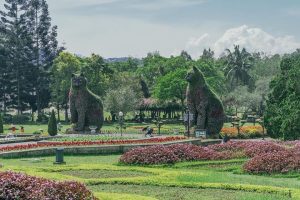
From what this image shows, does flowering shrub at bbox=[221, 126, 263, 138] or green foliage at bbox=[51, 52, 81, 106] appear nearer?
flowering shrub at bbox=[221, 126, 263, 138]

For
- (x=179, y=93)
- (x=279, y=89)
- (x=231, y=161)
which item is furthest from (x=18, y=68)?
(x=231, y=161)

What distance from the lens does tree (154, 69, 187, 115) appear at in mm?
69062

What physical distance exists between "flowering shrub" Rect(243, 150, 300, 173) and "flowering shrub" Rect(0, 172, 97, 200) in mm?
9459

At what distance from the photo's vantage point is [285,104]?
35.6 m

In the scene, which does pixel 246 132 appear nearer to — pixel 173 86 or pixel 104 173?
pixel 104 173

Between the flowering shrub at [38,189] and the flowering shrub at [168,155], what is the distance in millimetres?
10747

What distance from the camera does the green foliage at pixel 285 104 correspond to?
33.4 m

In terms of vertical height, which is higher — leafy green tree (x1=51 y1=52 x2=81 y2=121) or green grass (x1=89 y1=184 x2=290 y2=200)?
leafy green tree (x1=51 y1=52 x2=81 y2=121)

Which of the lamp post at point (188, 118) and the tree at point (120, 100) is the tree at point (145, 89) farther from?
the lamp post at point (188, 118)

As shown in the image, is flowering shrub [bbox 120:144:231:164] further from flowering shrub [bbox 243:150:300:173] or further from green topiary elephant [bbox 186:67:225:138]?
green topiary elephant [bbox 186:67:225:138]

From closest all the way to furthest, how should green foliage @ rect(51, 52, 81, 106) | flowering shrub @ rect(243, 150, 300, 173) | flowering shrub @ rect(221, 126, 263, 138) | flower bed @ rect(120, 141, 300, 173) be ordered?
flowering shrub @ rect(243, 150, 300, 173)
flower bed @ rect(120, 141, 300, 173)
flowering shrub @ rect(221, 126, 263, 138)
green foliage @ rect(51, 52, 81, 106)

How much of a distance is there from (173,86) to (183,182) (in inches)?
2109

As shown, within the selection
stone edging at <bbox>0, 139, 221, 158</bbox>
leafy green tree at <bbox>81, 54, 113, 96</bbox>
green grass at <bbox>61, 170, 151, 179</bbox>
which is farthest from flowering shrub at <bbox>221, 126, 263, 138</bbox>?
leafy green tree at <bbox>81, 54, 113, 96</bbox>

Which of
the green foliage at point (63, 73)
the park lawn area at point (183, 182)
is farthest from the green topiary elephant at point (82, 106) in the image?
the green foliage at point (63, 73)
